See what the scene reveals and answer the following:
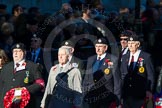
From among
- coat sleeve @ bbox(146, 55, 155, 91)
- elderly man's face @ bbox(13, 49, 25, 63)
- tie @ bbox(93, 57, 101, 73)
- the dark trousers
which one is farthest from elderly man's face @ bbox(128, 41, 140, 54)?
elderly man's face @ bbox(13, 49, 25, 63)

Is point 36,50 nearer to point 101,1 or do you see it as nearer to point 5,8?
point 5,8

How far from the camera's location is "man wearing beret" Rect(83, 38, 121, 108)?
13.6 metres

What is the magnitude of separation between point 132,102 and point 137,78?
0.47 metres

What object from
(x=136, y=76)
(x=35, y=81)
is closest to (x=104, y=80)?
(x=136, y=76)

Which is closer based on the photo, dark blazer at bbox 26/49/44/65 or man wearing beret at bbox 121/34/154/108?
man wearing beret at bbox 121/34/154/108

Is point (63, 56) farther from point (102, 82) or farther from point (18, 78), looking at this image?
point (102, 82)

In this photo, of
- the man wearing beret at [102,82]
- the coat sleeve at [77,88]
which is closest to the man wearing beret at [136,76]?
the man wearing beret at [102,82]

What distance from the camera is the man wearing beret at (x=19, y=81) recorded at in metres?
12.2

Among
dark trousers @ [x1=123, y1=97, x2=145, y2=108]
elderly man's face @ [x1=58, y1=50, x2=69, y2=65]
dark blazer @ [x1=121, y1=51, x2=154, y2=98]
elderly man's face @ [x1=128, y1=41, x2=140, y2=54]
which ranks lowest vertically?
dark trousers @ [x1=123, y1=97, x2=145, y2=108]

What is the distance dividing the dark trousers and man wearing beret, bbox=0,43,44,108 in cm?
233

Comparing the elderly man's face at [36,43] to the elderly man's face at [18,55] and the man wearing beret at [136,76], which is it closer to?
the man wearing beret at [136,76]

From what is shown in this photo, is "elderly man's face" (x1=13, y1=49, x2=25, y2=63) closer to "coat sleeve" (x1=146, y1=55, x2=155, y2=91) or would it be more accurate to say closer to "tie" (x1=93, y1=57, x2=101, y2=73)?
"tie" (x1=93, y1=57, x2=101, y2=73)

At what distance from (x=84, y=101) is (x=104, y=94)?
0.51 meters

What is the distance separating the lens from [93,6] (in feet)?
56.7
